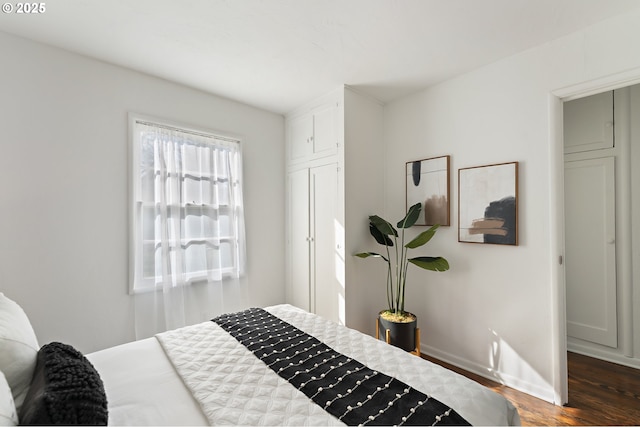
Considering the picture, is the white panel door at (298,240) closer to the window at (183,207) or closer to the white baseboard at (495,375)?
the window at (183,207)

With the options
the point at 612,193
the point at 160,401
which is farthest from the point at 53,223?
the point at 612,193

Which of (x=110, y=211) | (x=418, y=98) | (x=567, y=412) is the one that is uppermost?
(x=418, y=98)

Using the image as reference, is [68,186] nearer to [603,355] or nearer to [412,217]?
[412,217]

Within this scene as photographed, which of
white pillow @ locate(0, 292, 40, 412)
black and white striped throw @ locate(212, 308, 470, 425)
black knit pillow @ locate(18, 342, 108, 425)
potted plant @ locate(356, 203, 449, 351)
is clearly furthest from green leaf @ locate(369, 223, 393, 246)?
white pillow @ locate(0, 292, 40, 412)

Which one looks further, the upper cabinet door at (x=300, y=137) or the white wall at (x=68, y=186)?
the upper cabinet door at (x=300, y=137)

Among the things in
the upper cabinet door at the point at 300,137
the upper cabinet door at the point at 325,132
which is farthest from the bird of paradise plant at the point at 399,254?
the upper cabinet door at the point at 300,137

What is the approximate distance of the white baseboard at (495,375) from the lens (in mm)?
2129

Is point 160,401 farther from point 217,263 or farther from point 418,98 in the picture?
point 418,98

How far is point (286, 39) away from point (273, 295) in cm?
265

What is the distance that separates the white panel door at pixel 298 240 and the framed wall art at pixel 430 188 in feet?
3.74

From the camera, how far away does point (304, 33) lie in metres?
2.02

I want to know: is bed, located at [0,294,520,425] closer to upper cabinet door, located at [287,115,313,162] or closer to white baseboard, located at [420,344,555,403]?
white baseboard, located at [420,344,555,403]

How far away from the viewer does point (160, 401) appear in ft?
3.82

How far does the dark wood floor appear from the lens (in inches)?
74.2
